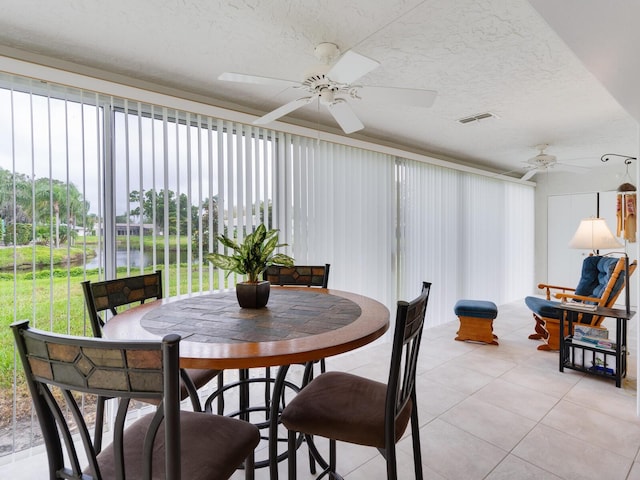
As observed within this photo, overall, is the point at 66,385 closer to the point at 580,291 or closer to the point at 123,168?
the point at 123,168

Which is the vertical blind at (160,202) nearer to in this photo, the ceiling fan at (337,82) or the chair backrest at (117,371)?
the ceiling fan at (337,82)

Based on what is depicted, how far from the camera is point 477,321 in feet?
13.3

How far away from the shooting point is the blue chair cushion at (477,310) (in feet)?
13.1

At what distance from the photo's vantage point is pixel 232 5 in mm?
1702

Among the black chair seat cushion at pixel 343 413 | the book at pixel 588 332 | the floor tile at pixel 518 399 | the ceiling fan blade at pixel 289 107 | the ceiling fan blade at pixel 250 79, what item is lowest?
the floor tile at pixel 518 399

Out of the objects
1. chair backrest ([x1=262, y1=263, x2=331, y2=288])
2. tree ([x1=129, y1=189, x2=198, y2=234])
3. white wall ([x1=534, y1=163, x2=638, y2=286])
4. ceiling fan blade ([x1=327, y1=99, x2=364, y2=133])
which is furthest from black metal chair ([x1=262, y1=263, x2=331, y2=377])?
white wall ([x1=534, y1=163, x2=638, y2=286])

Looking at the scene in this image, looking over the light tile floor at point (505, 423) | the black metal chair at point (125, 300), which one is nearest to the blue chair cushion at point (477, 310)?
the light tile floor at point (505, 423)

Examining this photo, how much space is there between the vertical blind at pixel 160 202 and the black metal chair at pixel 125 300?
452 mm

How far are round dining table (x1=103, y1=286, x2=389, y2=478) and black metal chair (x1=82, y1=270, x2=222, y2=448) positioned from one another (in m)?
0.19

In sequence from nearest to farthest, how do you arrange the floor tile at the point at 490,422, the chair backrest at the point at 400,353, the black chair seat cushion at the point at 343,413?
the chair backrest at the point at 400,353, the black chair seat cushion at the point at 343,413, the floor tile at the point at 490,422

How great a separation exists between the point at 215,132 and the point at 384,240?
7.52 feet

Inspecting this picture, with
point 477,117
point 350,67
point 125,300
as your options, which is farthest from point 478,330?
point 125,300

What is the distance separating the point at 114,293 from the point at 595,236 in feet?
14.8

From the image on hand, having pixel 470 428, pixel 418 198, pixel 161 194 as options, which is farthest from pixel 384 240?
A: pixel 161 194
